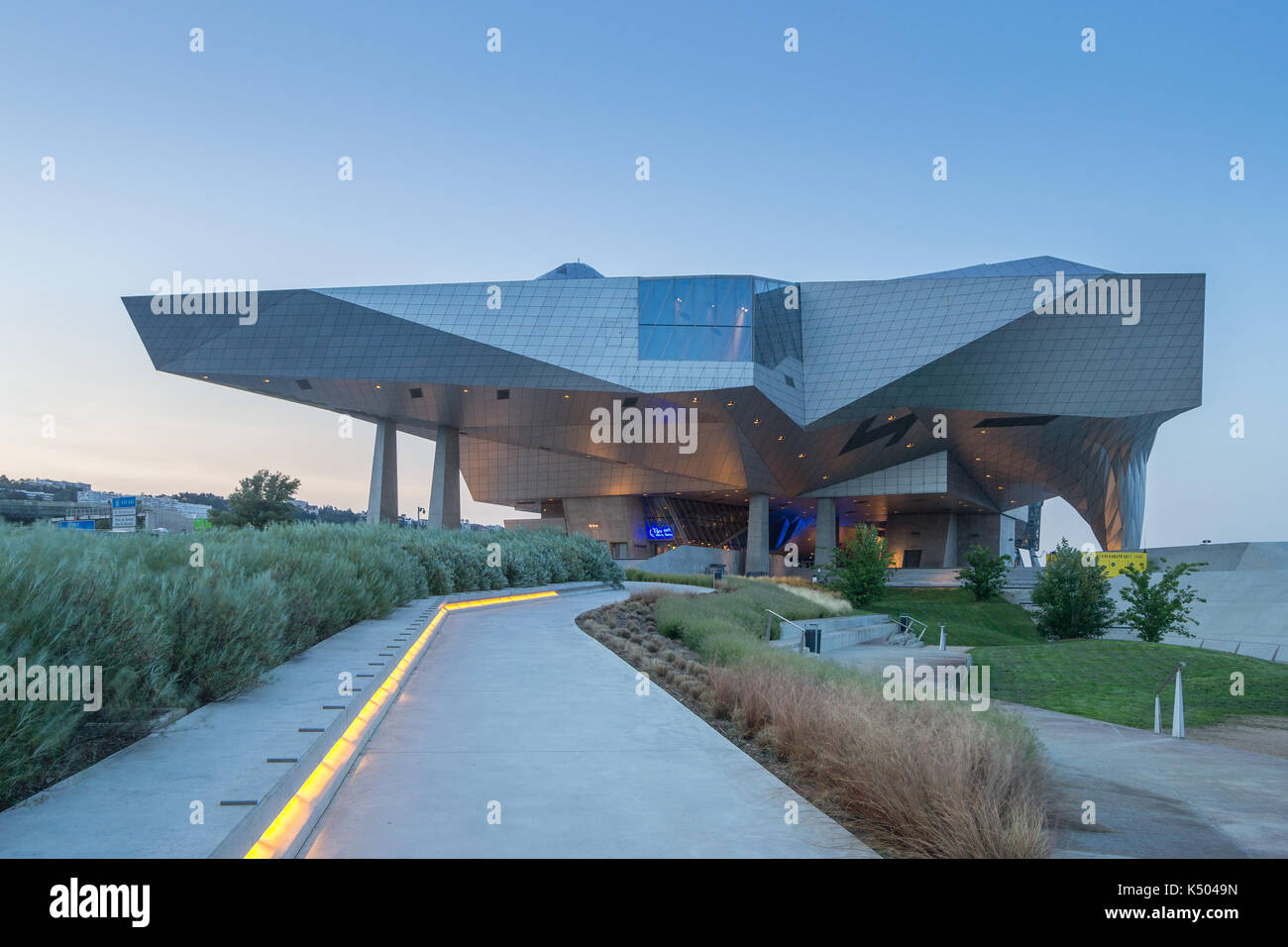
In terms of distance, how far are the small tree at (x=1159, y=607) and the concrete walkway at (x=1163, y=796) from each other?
19.6 metres

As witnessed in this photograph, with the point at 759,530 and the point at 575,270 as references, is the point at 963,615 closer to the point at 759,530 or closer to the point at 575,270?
the point at 759,530

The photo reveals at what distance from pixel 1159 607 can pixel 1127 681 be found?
13663mm

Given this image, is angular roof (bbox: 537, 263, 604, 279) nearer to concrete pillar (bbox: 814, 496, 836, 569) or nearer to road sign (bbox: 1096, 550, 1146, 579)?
concrete pillar (bbox: 814, 496, 836, 569)

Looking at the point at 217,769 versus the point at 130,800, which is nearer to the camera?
the point at 130,800

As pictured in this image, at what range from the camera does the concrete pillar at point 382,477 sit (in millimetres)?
54375

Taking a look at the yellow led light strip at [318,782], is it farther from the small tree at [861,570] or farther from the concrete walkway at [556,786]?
the small tree at [861,570]

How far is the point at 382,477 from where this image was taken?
54.4 metres

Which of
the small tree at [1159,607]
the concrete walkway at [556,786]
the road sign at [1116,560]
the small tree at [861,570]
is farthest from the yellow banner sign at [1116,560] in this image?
the concrete walkway at [556,786]

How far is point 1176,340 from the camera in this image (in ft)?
153

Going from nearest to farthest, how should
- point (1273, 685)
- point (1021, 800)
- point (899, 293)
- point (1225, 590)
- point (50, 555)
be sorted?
point (1021, 800), point (50, 555), point (1273, 685), point (1225, 590), point (899, 293)

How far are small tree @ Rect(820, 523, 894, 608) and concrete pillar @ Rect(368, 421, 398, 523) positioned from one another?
93.5 feet

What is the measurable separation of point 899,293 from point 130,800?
51099 millimetres

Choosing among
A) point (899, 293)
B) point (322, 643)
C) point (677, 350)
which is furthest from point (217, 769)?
point (899, 293)
